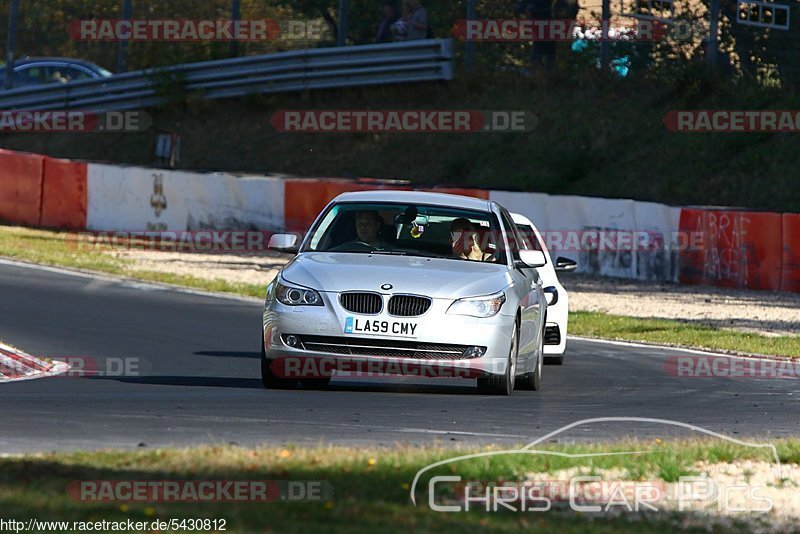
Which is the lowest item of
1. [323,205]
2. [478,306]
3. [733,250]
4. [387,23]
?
[733,250]

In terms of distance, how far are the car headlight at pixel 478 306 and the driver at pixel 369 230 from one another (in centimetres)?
105

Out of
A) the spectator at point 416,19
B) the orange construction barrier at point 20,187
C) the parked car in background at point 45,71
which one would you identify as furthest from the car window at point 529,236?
the parked car in background at point 45,71

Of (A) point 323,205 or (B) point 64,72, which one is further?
(B) point 64,72

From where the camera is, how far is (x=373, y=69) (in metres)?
32.9

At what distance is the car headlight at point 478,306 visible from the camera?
11.0m

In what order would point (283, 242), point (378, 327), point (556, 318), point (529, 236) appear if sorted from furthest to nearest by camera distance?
point (529, 236), point (556, 318), point (283, 242), point (378, 327)

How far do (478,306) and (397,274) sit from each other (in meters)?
0.60

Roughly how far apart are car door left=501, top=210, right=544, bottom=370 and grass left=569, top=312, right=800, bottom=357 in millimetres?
4334

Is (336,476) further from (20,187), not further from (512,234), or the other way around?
(20,187)

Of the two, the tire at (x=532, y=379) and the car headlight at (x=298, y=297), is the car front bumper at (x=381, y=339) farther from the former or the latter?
the tire at (x=532, y=379)

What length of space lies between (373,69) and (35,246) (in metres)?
9.88

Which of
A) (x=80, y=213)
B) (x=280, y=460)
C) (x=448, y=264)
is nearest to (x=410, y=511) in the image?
(x=280, y=460)

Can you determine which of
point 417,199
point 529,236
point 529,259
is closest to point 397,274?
point 417,199

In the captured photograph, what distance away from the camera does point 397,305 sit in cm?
1090
